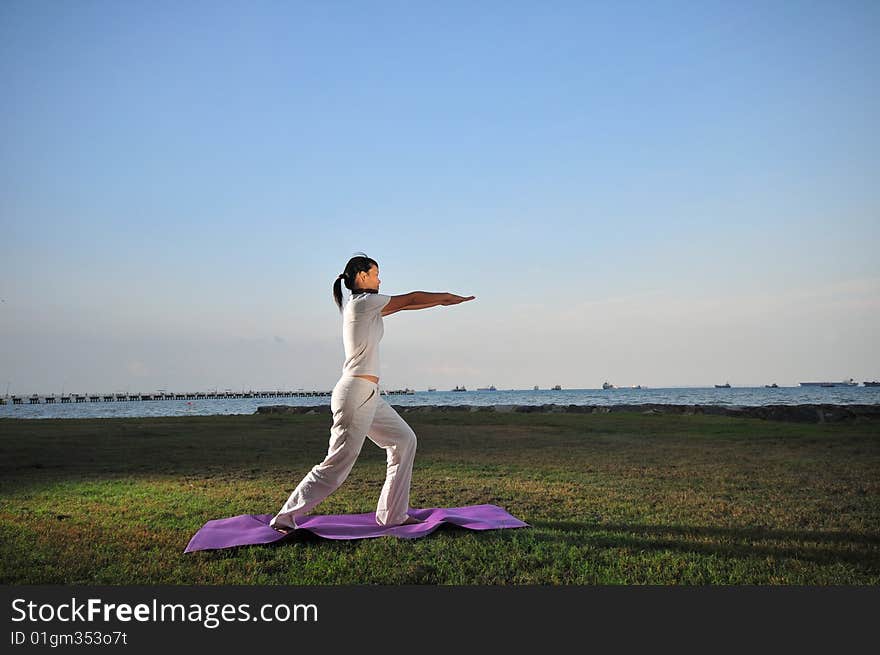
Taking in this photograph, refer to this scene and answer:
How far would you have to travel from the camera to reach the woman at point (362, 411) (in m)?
5.54

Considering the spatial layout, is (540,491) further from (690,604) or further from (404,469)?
(690,604)

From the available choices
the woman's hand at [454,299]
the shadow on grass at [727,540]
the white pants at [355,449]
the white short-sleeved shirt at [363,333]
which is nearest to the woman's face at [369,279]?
the white short-sleeved shirt at [363,333]

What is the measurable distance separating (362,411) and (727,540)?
11.2ft

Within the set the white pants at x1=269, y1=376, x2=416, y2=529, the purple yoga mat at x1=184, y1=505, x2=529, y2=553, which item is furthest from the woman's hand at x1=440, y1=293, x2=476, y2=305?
the purple yoga mat at x1=184, y1=505, x2=529, y2=553

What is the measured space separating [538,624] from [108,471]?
31.7 feet

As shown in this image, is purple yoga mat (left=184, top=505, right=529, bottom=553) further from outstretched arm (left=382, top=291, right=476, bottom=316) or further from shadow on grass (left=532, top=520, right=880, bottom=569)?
outstretched arm (left=382, top=291, right=476, bottom=316)

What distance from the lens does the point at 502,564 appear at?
4.62m

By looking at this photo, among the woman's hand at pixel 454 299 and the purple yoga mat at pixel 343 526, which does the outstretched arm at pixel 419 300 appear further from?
the purple yoga mat at pixel 343 526

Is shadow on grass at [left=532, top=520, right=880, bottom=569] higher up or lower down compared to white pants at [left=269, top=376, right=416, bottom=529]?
lower down

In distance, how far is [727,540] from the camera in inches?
213

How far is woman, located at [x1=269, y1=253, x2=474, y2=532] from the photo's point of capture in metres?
5.54

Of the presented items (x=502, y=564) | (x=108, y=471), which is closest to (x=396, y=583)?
(x=502, y=564)

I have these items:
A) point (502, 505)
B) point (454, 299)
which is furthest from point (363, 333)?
point (502, 505)

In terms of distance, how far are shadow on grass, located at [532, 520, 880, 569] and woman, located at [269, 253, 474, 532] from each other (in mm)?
1477
